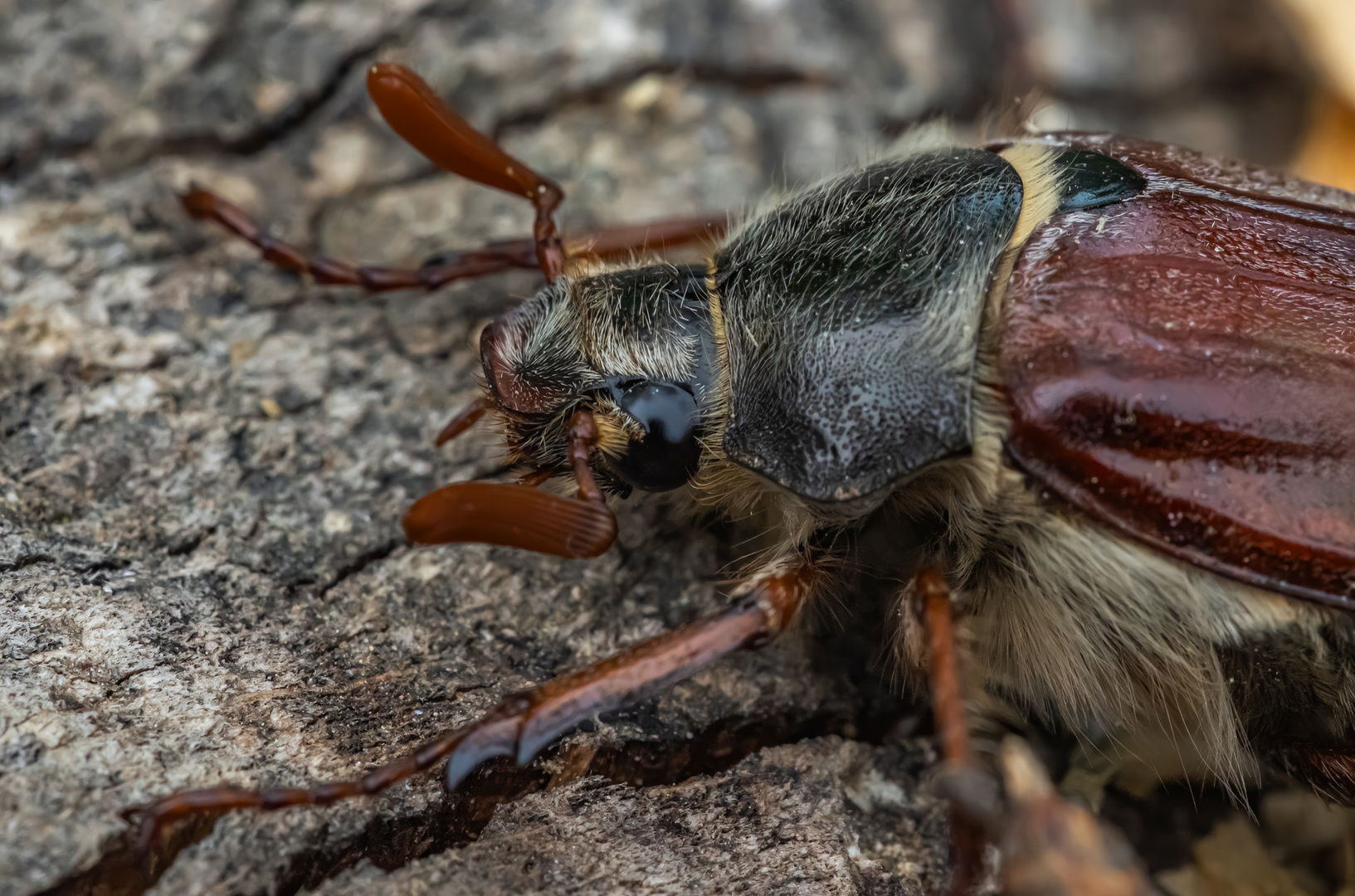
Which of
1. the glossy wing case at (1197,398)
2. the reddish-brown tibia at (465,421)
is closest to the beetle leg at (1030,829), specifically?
the glossy wing case at (1197,398)

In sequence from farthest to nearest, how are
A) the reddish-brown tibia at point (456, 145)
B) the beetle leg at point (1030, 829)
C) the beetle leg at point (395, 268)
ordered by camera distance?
1. the beetle leg at point (395, 268)
2. the reddish-brown tibia at point (456, 145)
3. the beetle leg at point (1030, 829)

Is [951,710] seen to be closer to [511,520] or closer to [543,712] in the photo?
[543,712]

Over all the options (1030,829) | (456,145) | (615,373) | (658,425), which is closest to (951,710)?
(1030,829)

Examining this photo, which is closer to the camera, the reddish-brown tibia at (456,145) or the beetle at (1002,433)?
the beetle at (1002,433)

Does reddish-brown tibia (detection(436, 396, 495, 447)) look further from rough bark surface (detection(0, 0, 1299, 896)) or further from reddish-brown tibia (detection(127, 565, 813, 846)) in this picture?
reddish-brown tibia (detection(127, 565, 813, 846))

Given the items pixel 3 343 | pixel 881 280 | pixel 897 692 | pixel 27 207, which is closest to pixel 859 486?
pixel 881 280

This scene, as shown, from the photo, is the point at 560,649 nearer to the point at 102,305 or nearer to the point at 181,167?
the point at 102,305

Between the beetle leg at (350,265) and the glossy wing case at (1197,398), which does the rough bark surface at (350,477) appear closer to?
the beetle leg at (350,265)
